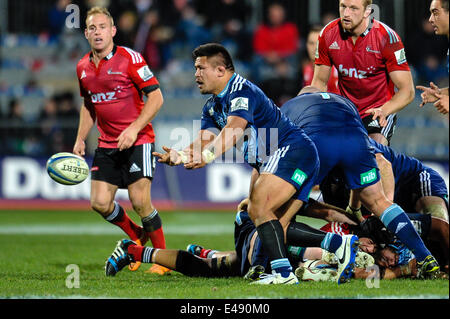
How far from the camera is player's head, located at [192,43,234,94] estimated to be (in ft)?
19.7

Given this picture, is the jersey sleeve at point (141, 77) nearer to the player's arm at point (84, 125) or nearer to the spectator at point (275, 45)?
the player's arm at point (84, 125)

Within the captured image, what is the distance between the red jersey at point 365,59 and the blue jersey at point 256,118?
1.95 metres

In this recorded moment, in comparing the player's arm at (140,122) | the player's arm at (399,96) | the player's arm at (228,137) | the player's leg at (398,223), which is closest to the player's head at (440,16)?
the player's arm at (399,96)

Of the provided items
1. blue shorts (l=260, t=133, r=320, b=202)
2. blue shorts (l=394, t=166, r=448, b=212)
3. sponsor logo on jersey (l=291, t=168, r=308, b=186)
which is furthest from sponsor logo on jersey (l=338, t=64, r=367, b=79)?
sponsor logo on jersey (l=291, t=168, r=308, b=186)

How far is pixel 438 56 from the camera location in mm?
15453

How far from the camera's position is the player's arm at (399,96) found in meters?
7.02

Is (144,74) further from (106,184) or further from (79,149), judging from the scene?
(106,184)

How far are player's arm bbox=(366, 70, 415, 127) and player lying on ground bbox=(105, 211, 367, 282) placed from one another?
4.82ft

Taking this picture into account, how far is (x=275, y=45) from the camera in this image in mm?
16031

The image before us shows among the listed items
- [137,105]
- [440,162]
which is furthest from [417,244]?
[440,162]

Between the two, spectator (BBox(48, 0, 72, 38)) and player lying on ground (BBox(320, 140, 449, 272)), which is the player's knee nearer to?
player lying on ground (BBox(320, 140, 449, 272))

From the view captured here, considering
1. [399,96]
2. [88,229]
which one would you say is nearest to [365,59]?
[399,96]

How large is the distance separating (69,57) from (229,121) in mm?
12561
